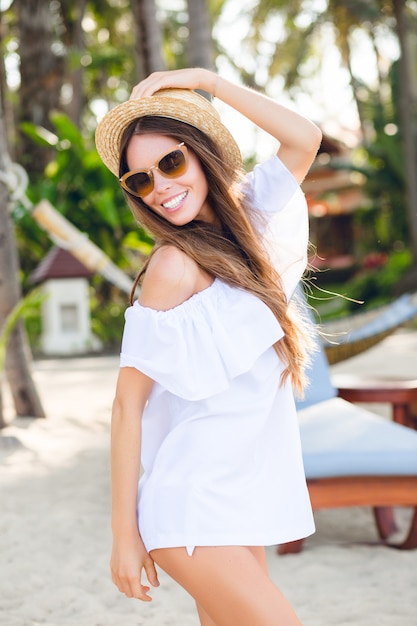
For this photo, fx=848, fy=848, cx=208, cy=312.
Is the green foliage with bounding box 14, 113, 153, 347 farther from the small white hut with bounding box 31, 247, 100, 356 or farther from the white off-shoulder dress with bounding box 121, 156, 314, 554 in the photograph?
the white off-shoulder dress with bounding box 121, 156, 314, 554

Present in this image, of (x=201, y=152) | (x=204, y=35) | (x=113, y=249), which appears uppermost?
(x=204, y=35)

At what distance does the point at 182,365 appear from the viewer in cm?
144

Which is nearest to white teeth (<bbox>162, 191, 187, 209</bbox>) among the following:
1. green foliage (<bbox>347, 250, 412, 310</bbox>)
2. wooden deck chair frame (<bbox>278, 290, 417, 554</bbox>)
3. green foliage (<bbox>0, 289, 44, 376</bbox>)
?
wooden deck chair frame (<bbox>278, 290, 417, 554</bbox>)

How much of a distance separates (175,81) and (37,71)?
11.3m

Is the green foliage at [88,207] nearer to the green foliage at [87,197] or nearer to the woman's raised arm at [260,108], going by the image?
→ the green foliage at [87,197]

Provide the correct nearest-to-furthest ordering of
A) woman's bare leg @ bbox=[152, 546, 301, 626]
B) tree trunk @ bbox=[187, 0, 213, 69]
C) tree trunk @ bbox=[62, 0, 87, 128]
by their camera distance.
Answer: woman's bare leg @ bbox=[152, 546, 301, 626] → tree trunk @ bbox=[187, 0, 213, 69] → tree trunk @ bbox=[62, 0, 87, 128]

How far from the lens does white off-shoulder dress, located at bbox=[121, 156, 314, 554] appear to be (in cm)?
143

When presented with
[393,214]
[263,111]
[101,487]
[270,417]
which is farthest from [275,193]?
[393,214]

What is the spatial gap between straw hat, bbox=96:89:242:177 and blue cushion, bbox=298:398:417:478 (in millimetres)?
1559

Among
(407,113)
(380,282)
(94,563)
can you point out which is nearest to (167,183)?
(94,563)

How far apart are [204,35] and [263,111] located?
18.0 ft

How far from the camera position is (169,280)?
1.48m

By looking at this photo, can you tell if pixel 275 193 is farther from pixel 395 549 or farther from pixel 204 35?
pixel 204 35

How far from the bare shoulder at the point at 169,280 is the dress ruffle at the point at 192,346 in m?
0.02
